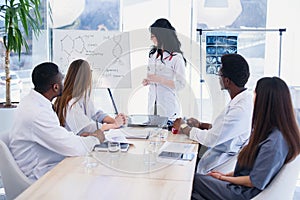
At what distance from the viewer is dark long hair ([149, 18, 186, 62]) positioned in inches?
116

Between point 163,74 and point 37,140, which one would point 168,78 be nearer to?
point 163,74

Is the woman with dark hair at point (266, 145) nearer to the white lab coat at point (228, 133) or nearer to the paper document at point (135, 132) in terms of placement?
the white lab coat at point (228, 133)

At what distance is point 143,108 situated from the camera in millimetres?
2979

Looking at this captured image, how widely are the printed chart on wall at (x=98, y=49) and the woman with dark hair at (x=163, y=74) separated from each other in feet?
2.74

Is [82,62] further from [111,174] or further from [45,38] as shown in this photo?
[45,38]

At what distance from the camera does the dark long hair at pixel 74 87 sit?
237 centimetres

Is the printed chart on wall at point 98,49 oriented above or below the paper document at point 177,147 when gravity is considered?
above

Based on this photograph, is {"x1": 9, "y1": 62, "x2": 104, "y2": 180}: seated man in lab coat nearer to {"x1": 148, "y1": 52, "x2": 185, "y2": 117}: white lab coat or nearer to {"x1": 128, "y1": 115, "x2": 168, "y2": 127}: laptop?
{"x1": 128, "y1": 115, "x2": 168, "y2": 127}: laptop

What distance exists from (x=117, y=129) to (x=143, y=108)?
552mm

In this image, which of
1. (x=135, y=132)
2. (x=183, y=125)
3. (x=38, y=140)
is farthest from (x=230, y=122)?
(x=38, y=140)

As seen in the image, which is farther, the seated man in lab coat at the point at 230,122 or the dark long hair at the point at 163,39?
the dark long hair at the point at 163,39

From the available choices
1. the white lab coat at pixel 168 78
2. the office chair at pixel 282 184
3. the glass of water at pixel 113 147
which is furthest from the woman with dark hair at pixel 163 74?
the office chair at pixel 282 184

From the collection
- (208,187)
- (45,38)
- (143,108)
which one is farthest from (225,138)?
(45,38)

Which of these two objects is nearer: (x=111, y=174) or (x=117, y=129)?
(x=111, y=174)
